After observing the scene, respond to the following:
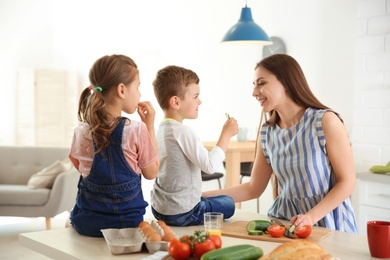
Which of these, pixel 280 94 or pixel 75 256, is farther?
pixel 280 94

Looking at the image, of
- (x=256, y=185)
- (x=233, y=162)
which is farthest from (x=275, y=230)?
(x=233, y=162)

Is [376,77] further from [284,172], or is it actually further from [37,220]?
[37,220]

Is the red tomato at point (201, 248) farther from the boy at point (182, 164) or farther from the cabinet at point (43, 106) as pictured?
the cabinet at point (43, 106)

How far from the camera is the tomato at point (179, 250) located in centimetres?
156

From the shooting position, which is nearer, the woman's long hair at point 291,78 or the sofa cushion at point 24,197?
the woman's long hair at point 291,78

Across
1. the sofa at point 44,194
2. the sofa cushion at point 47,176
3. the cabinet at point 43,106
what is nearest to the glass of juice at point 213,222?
the sofa at point 44,194

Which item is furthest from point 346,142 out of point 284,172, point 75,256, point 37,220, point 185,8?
point 185,8

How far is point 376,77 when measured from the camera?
4527 millimetres

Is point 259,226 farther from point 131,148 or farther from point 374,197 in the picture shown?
point 374,197

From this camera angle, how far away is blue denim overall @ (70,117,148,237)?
191 centimetres

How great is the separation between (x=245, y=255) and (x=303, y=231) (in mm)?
458

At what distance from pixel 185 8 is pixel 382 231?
18.5 ft

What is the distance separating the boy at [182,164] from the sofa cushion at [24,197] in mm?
3284

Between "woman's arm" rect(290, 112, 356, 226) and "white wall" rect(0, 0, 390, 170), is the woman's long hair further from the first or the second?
"white wall" rect(0, 0, 390, 170)
